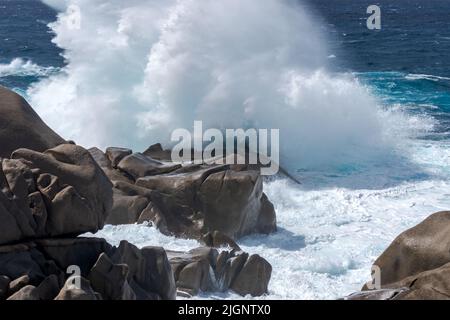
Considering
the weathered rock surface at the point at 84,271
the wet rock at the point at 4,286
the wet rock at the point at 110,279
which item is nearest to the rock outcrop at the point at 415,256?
the weathered rock surface at the point at 84,271

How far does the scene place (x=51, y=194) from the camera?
11.5 m

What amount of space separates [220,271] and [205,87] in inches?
586

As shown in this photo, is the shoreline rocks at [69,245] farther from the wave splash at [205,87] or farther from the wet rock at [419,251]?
the wave splash at [205,87]

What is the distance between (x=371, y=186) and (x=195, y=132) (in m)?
6.85

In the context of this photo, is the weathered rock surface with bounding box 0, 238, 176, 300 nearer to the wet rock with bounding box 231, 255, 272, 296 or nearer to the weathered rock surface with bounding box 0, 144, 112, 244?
the weathered rock surface with bounding box 0, 144, 112, 244

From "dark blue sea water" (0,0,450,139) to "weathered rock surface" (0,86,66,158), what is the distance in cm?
1955

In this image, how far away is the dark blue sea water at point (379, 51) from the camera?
1492 inches

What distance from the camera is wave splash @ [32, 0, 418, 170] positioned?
92.9ft

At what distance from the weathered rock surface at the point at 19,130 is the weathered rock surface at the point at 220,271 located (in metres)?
3.12

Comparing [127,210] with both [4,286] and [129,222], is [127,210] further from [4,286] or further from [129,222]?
[4,286]

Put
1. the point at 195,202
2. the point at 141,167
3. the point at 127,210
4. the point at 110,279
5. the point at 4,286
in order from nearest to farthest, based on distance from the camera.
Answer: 1. the point at 4,286
2. the point at 110,279
3. the point at 127,210
4. the point at 195,202
5. the point at 141,167

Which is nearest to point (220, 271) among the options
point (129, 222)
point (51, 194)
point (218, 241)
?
point (218, 241)

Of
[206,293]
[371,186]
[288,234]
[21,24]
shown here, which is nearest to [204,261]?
[206,293]

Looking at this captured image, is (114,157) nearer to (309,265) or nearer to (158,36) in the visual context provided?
(309,265)
